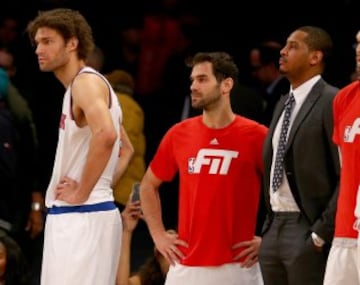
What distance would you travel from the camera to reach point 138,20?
13.6m

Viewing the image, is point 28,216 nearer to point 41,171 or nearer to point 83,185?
point 41,171

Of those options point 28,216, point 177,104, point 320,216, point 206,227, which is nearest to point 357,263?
point 320,216

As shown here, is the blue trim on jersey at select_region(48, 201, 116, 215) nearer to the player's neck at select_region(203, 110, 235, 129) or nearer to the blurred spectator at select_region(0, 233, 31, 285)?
the player's neck at select_region(203, 110, 235, 129)

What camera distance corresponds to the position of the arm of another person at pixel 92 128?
8.27 m

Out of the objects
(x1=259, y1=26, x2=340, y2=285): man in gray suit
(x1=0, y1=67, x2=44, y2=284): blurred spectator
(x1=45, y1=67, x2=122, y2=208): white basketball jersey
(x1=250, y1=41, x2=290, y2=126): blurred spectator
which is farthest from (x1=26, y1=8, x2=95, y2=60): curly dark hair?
(x1=250, y1=41, x2=290, y2=126): blurred spectator

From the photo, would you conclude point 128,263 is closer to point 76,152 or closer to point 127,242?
point 127,242

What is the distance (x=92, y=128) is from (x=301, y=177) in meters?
1.23

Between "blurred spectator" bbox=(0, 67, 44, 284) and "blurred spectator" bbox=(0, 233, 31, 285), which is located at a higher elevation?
"blurred spectator" bbox=(0, 67, 44, 284)

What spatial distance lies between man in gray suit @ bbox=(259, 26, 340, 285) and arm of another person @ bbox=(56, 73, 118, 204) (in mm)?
1050

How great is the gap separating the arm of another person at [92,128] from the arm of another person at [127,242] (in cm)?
116

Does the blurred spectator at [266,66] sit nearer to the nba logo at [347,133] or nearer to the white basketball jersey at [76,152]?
the white basketball jersey at [76,152]

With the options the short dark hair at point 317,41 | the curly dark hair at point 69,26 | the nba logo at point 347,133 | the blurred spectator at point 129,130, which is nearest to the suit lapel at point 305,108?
the short dark hair at point 317,41

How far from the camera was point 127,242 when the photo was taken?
9.60 m

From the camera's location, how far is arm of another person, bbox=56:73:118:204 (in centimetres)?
827
